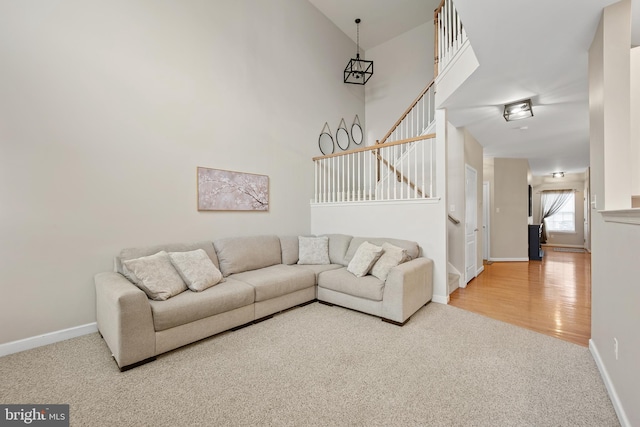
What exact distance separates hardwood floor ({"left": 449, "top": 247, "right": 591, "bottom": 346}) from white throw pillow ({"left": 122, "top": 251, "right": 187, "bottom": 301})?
3.25 m

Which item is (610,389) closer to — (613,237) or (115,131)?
(613,237)

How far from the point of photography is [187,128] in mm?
3342

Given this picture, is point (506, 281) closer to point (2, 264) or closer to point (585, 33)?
point (585, 33)

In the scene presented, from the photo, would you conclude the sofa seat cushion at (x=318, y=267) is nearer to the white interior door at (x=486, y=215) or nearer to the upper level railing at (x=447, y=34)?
the upper level railing at (x=447, y=34)

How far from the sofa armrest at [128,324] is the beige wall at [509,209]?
7475mm

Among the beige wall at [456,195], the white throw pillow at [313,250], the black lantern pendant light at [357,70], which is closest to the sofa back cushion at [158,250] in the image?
the white throw pillow at [313,250]

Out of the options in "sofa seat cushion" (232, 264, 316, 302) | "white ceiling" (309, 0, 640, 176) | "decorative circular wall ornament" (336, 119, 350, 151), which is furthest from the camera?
"decorative circular wall ornament" (336, 119, 350, 151)

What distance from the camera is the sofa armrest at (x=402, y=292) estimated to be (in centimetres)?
280

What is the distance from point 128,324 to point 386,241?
2870 millimetres

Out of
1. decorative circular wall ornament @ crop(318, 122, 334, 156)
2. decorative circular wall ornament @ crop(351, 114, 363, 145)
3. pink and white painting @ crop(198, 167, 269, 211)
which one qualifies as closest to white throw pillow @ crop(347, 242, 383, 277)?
pink and white painting @ crop(198, 167, 269, 211)

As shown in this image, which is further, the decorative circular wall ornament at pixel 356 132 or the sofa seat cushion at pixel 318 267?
the decorative circular wall ornament at pixel 356 132

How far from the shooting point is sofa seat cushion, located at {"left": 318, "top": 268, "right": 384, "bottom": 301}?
2966 millimetres

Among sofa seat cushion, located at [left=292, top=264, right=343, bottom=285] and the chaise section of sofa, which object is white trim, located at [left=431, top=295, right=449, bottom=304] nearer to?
the chaise section of sofa

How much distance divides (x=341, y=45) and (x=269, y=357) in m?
6.08
